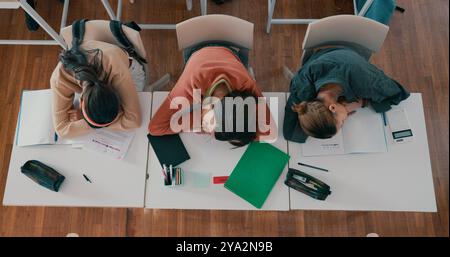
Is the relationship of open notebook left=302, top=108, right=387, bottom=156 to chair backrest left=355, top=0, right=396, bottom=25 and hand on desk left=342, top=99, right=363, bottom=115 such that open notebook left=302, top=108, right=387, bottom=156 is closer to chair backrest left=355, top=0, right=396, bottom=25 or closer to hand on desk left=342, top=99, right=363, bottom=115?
hand on desk left=342, top=99, right=363, bottom=115

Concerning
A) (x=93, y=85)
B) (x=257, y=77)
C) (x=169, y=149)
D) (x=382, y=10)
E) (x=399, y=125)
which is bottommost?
(x=169, y=149)

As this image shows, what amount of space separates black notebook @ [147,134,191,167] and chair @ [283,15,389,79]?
93 cm

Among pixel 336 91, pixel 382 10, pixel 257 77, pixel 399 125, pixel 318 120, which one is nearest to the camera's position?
pixel 318 120

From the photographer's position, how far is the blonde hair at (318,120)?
1524 millimetres

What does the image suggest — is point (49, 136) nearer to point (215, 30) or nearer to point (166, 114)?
point (166, 114)

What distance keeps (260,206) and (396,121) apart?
0.85 metres

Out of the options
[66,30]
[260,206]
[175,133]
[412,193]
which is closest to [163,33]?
[66,30]

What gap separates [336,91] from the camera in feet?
5.59

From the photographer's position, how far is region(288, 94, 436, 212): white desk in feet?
5.65

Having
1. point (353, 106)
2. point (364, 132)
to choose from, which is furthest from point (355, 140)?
point (353, 106)

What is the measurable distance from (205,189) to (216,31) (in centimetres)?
85

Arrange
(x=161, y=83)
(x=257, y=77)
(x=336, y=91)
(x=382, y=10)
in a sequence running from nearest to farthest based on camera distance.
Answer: (x=336, y=91) → (x=382, y=10) → (x=161, y=83) → (x=257, y=77)

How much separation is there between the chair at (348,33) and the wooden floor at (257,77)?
64 cm

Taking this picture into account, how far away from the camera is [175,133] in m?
1.82
